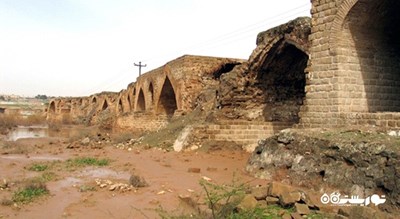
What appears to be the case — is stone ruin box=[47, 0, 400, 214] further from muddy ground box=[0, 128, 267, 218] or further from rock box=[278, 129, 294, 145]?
muddy ground box=[0, 128, 267, 218]

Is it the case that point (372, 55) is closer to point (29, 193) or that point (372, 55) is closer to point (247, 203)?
point (247, 203)

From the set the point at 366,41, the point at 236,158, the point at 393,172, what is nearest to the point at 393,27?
the point at 366,41

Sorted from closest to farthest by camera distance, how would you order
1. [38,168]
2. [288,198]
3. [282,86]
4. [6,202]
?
1. [288,198]
2. [6,202]
3. [38,168]
4. [282,86]

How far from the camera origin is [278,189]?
4840 millimetres

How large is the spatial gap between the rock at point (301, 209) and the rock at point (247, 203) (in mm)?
486

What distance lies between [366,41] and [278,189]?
5096 mm

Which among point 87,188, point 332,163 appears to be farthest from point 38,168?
point 332,163

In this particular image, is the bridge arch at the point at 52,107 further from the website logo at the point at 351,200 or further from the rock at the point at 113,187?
the website logo at the point at 351,200

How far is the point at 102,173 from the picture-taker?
910 cm

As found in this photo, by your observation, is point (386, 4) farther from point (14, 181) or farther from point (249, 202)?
point (14, 181)

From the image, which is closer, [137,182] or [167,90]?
[137,182]

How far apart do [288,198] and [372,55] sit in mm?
5314

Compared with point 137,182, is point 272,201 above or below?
above

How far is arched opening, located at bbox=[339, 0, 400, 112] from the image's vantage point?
26.1 ft
